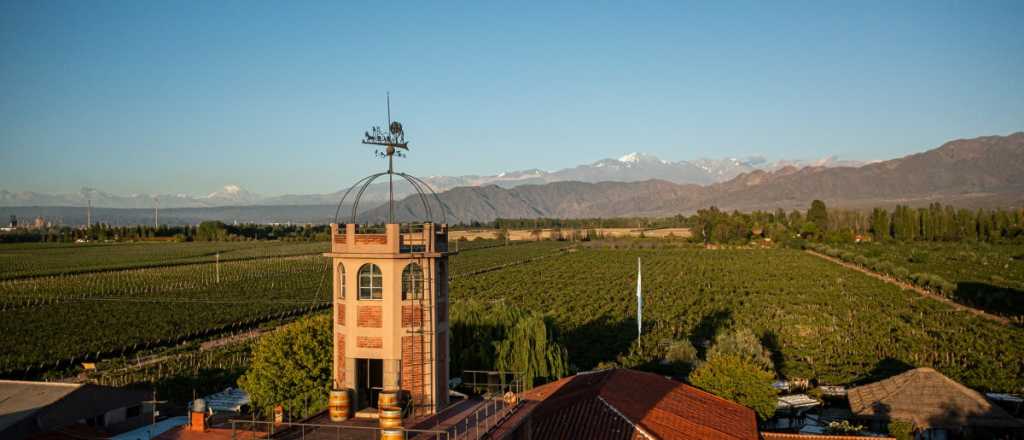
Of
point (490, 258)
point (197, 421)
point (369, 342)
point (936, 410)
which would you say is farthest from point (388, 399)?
point (490, 258)

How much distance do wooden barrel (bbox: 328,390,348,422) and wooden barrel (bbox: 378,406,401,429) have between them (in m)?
1.04

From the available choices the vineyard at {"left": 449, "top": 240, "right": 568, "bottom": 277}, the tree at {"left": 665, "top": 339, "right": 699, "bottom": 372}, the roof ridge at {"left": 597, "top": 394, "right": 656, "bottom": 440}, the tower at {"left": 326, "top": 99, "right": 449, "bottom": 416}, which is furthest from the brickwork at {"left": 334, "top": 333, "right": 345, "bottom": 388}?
the vineyard at {"left": 449, "top": 240, "right": 568, "bottom": 277}

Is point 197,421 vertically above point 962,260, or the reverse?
point 197,421

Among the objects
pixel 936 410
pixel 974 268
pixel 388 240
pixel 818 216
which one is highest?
pixel 818 216

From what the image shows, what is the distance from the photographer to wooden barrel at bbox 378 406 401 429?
12.0 meters

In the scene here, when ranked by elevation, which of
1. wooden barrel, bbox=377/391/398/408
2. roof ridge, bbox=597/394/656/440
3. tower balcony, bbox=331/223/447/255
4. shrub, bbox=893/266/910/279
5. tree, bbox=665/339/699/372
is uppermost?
tower balcony, bbox=331/223/447/255

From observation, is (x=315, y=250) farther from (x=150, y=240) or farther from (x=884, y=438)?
(x=884, y=438)

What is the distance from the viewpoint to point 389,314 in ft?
46.0

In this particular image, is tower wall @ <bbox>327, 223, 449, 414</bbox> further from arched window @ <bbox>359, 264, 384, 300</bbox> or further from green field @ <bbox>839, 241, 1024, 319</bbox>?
green field @ <bbox>839, 241, 1024, 319</bbox>

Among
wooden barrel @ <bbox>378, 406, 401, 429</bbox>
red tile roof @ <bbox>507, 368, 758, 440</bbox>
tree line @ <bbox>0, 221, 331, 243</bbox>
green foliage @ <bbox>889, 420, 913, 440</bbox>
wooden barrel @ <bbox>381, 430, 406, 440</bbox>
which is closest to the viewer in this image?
wooden barrel @ <bbox>381, 430, 406, 440</bbox>

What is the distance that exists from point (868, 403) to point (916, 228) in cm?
11765

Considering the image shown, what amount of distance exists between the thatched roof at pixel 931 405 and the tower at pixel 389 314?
1544 centimetres

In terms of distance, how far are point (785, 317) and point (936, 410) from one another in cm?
Result: 2571

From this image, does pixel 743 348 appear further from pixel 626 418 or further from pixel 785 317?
pixel 785 317
